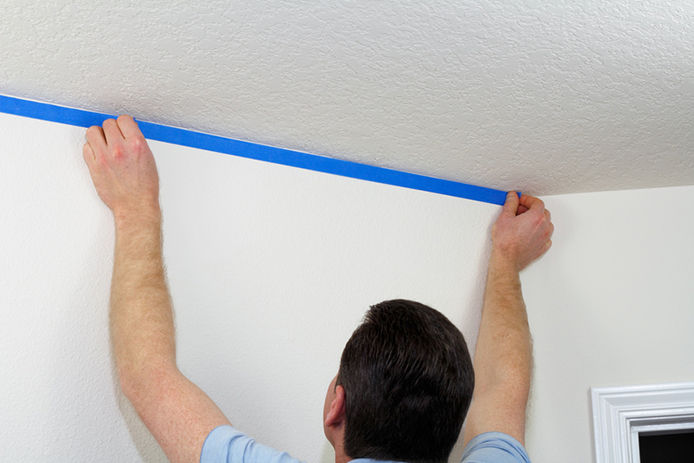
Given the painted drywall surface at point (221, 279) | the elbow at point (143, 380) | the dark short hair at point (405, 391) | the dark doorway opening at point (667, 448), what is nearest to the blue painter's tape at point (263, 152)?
the painted drywall surface at point (221, 279)

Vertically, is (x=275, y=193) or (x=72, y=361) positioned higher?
(x=275, y=193)

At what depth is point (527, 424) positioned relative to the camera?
2.09 meters

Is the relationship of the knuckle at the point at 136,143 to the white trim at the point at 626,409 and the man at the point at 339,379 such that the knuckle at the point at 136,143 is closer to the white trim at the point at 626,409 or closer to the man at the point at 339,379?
the man at the point at 339,379

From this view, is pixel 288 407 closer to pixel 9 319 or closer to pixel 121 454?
pixel 121 454

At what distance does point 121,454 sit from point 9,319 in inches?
15.4

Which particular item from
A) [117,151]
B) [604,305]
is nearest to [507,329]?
[604,305]

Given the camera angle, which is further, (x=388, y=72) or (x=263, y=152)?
(x=263, y=152)

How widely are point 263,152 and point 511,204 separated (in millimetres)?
845

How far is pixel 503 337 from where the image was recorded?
6.43 feet

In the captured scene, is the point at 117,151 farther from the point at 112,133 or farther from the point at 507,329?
the point at 507,329

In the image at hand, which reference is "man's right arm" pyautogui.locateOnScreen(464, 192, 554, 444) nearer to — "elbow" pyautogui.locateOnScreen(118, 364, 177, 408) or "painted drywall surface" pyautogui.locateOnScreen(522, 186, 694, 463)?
"painted drywall surface" pyautogui.locateOnScreen(522, 186, 694, 463)

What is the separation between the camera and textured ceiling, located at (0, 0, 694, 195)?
123 centimetres

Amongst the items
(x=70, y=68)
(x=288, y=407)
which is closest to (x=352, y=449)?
(x=288, y=407)

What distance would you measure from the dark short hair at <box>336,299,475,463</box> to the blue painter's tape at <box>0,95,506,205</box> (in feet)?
2.32
